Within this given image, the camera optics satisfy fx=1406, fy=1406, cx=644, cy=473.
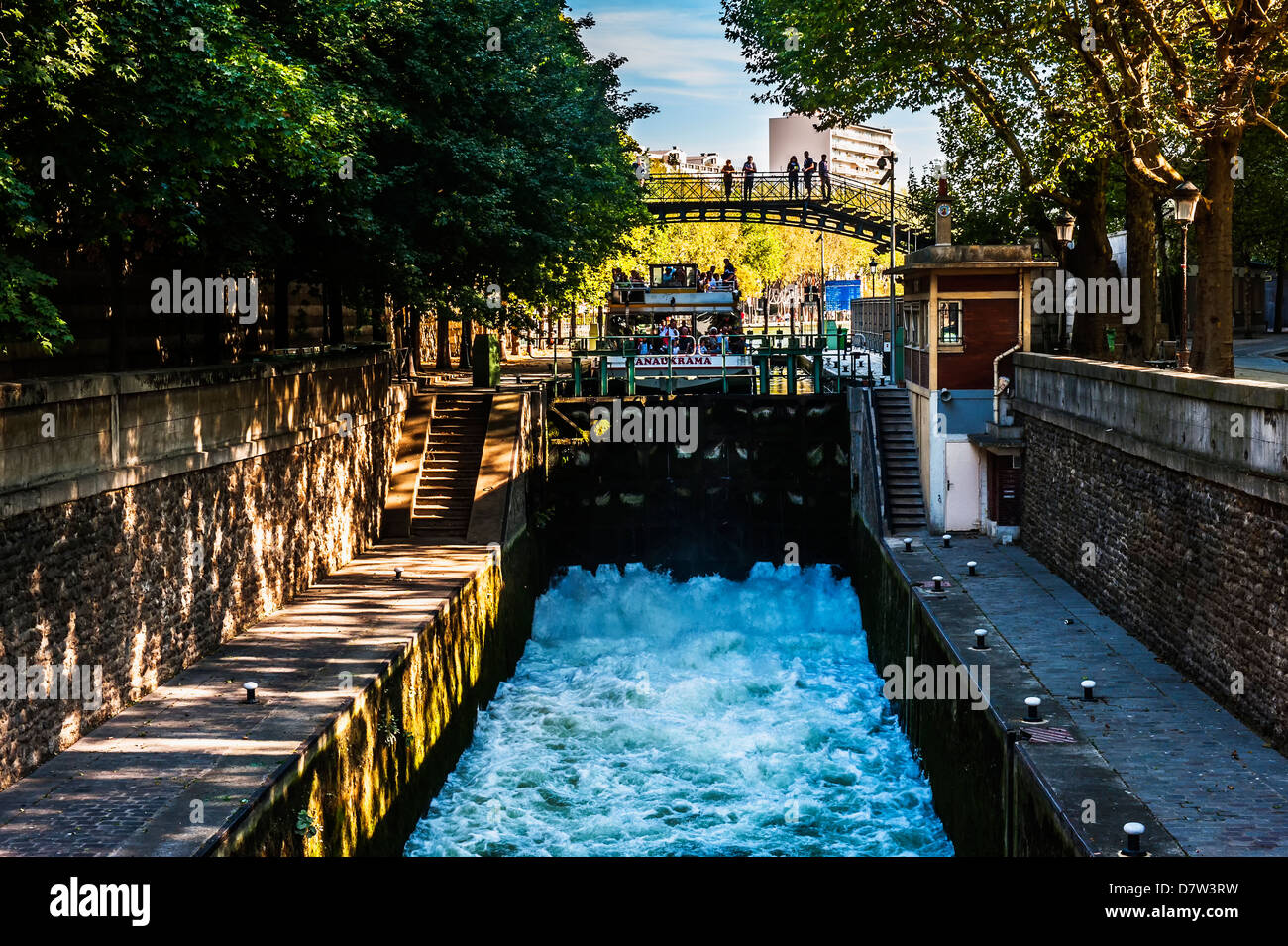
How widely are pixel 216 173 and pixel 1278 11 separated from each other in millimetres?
14045

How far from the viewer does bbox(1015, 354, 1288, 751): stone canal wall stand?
12.3m

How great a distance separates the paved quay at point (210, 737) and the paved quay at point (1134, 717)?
21.5 ft

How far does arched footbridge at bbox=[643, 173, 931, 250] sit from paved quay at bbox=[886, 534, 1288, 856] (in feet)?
92.7

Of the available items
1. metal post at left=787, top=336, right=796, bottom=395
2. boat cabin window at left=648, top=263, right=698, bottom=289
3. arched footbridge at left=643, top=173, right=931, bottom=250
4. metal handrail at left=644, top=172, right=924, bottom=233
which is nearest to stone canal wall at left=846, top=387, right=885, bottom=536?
metal post at left=787, top=336, right=796, bottom=395

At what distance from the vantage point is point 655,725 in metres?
20.2

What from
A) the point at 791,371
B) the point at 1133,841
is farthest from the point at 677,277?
the point at 1133,841

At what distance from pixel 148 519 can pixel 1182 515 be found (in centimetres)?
1087

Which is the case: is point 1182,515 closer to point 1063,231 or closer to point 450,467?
point 1063,231

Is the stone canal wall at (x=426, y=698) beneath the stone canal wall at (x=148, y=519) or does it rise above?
beneath

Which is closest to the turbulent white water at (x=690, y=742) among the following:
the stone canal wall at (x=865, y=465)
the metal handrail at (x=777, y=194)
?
the stone canal wall at (x=865, y=465)

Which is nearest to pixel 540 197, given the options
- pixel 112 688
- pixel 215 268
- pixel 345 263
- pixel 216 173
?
pixel 345 263

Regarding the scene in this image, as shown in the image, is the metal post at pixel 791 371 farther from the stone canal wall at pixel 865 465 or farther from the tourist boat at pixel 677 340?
the stone canal wall at pixel 865 465

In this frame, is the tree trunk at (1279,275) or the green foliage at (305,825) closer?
the green foliage at (305,825)

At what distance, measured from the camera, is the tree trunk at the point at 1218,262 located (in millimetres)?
19344
